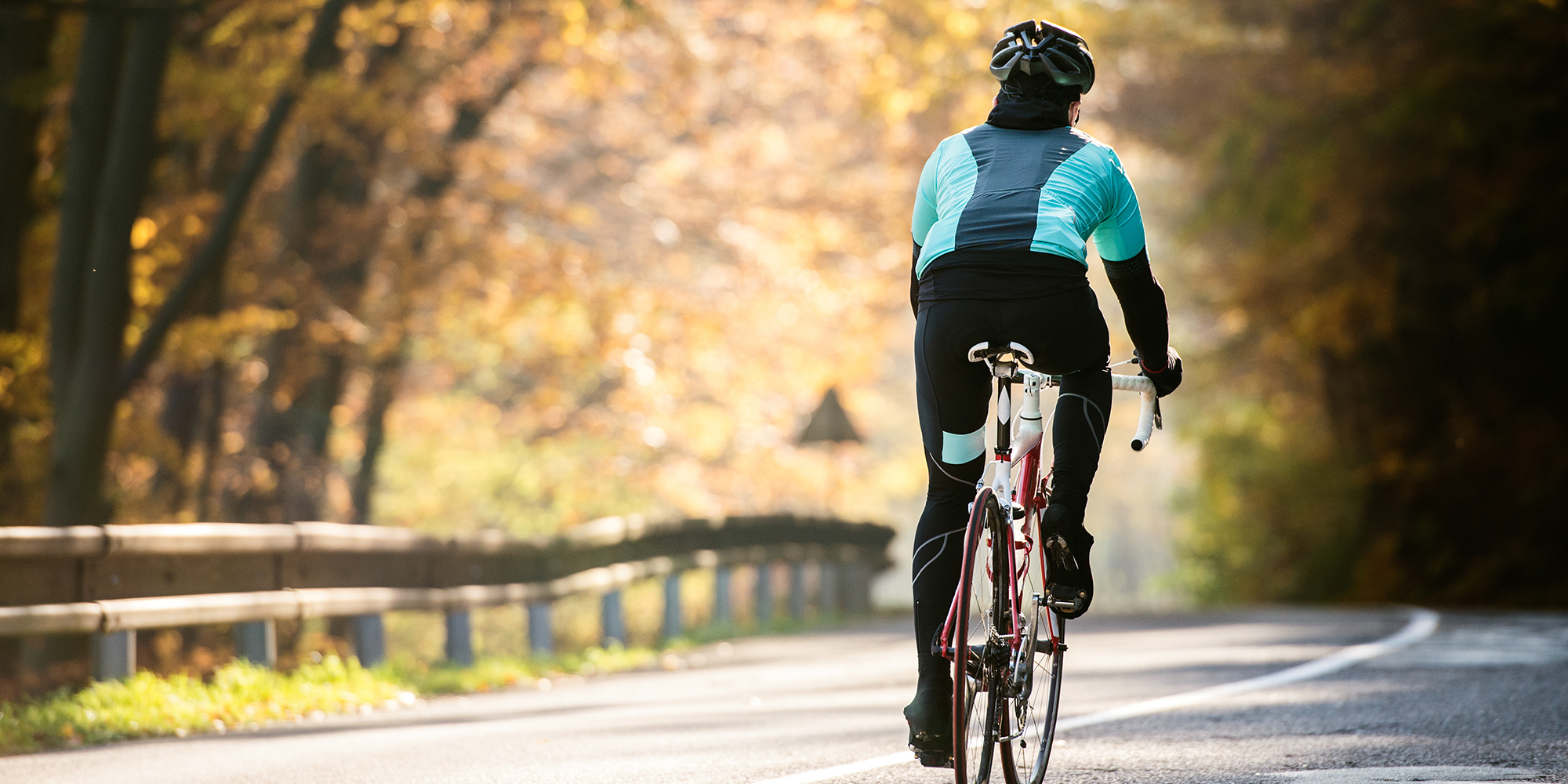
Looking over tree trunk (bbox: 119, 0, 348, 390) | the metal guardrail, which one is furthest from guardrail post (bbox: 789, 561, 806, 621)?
tree trunk (bbox: 119, 0, 348, 390)

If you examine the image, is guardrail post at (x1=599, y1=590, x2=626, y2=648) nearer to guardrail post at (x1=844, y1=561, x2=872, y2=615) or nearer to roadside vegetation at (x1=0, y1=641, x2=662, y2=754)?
roadside vegetation at (x1=0, y1=641, x2=662, y2=754)

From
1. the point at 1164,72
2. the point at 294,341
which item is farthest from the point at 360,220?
the point at 1164,72

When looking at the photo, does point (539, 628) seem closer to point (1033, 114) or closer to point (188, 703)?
point (188, 703)

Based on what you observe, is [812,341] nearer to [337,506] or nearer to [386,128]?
[337,506]

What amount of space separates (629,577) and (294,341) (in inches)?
183

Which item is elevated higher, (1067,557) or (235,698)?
(1067,557)

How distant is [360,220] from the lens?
17.2 metres

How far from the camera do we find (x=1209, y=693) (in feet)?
27.8

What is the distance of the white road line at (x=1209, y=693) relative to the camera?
603 cm

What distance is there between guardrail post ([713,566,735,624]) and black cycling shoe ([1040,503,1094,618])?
38.4ft

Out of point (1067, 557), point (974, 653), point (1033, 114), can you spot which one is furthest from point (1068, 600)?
point (1033, 114)

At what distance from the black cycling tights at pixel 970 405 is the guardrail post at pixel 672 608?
410 inches

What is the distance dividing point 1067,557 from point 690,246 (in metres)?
20.6

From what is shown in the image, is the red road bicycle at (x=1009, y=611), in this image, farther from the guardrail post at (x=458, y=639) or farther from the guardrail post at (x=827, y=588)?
the guardrail post at (x=827, y=588)
